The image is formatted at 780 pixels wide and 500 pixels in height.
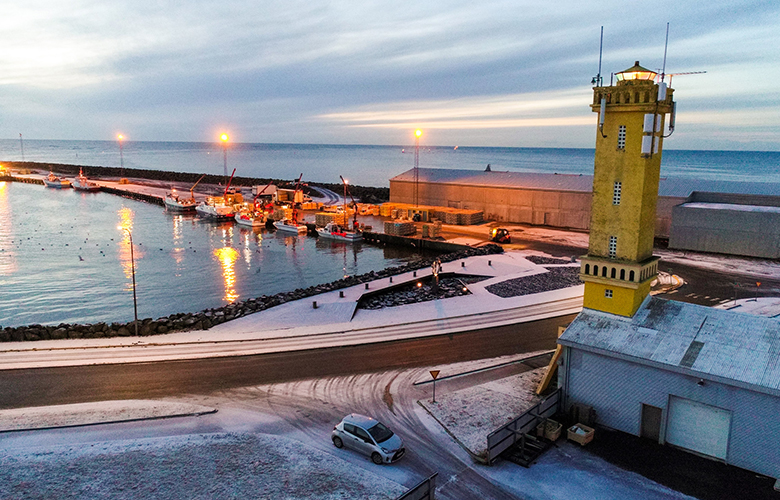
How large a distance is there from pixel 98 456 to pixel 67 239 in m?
59.2

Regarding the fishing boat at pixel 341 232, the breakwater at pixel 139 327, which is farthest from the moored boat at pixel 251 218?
the breakwater at pixel 139 327

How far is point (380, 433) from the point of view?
1722cm

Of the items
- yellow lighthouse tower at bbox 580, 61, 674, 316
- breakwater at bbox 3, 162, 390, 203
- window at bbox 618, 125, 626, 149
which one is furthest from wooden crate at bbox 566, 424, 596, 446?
breakwater at bbox 3, 162, 390, 203

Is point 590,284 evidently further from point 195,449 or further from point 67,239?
point 67,239

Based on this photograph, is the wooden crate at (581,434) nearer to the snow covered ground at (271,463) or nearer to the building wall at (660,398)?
the snow covered ground at (271,463)

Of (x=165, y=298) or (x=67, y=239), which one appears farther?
(x=67, y=239)

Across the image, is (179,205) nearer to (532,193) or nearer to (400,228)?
(400,228)

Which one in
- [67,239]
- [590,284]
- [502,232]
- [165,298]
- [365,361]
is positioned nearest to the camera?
[590,284]

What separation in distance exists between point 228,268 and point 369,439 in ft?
131

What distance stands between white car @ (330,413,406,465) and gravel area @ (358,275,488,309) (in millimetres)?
16896

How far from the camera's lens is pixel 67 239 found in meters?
66.8

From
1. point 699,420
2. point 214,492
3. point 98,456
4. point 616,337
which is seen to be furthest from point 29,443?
point 699,420

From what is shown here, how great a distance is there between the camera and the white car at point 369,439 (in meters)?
16.8

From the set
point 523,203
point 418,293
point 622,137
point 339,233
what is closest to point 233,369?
point 418,293
